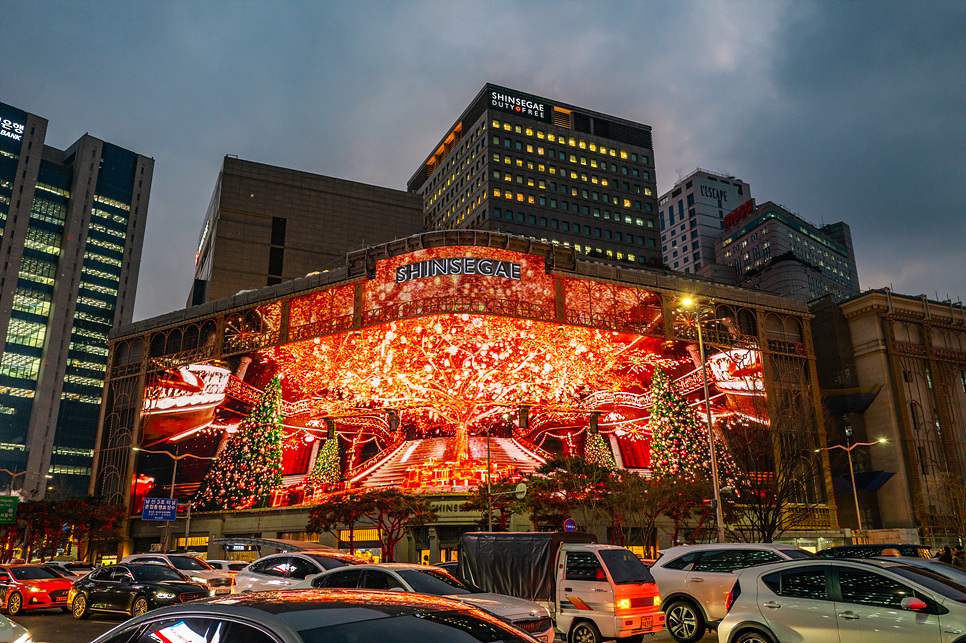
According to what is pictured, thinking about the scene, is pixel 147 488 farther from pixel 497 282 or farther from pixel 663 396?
pixel 663 396

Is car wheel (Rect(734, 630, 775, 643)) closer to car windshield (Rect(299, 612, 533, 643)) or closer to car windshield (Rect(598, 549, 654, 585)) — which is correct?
car windshield (Rect(598, 549, 654, 585))

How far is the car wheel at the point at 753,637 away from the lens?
10.3 metres

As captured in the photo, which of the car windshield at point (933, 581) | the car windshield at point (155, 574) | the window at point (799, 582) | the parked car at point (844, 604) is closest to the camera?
the parked car at point (844, 604)

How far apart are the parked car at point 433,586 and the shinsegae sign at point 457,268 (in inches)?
1248

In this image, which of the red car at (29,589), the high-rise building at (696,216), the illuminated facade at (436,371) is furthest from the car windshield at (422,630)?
the high-rise building at (696,216)

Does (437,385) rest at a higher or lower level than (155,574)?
higher

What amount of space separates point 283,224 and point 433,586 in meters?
77.0

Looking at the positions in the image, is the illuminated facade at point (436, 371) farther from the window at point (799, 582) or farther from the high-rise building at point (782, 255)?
the high-rise building at point (782, 255)

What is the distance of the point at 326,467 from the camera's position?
159ft

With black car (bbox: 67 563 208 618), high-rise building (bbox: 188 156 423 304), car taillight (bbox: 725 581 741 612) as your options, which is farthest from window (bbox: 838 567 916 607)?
high-rise building (bbox: 188 156 423 304)

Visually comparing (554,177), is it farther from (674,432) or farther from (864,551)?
(864,551)

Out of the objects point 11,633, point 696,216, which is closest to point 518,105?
point 696,216

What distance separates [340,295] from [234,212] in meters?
40.8

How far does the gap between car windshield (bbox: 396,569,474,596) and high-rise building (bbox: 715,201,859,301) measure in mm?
126594
